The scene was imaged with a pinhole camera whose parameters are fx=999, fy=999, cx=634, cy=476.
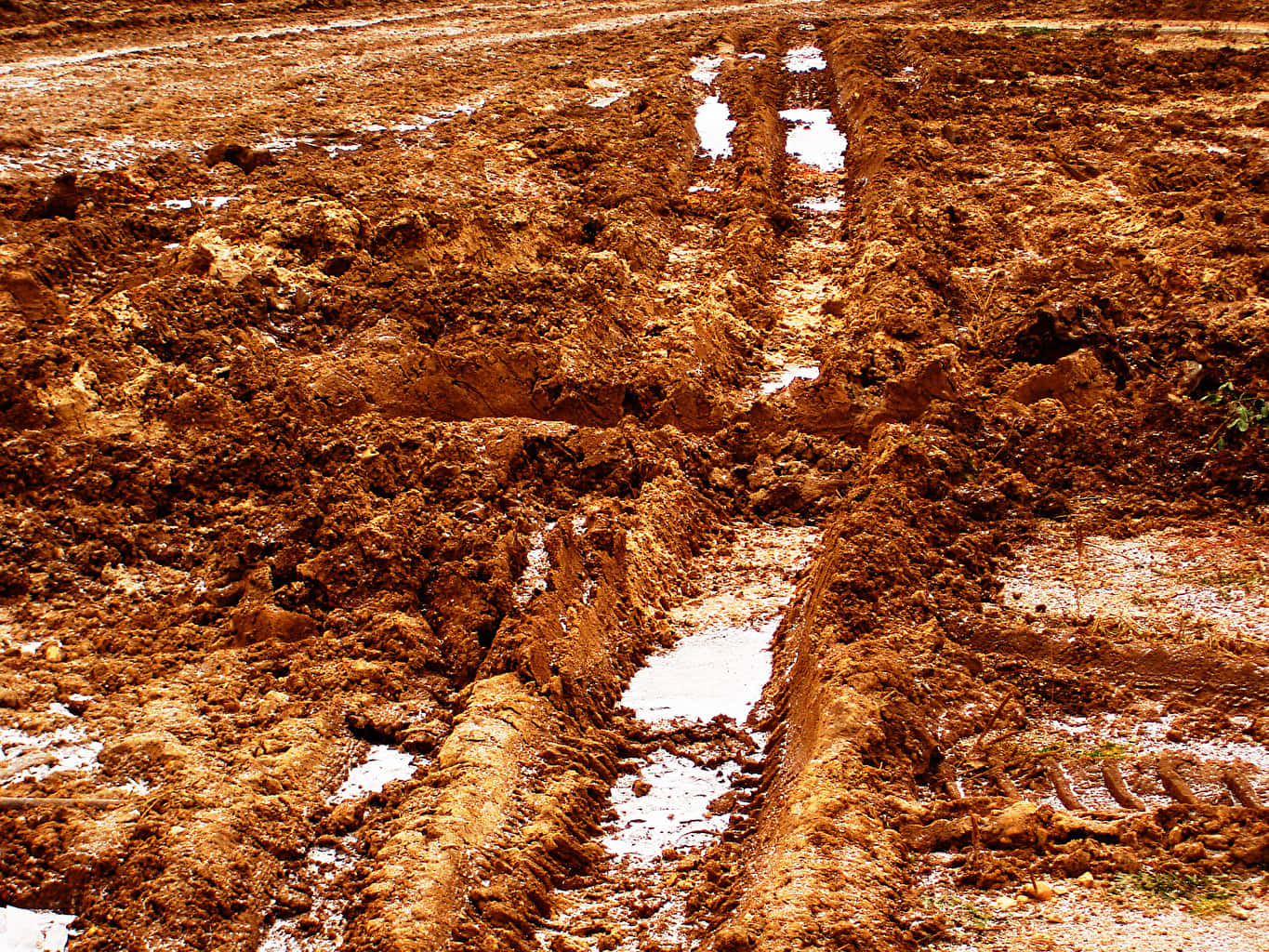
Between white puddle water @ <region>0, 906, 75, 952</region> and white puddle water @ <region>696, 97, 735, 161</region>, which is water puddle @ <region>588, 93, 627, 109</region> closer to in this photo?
white puddle water @ <region>696, 97, 735, 161</region>

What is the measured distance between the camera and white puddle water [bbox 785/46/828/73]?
13773 millimetres

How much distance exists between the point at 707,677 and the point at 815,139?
8170mm

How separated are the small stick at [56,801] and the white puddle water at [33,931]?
0.43m

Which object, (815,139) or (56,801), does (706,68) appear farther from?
(56,801)

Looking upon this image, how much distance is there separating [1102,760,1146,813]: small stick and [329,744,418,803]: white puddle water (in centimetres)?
303

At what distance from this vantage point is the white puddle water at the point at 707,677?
17.3 feet

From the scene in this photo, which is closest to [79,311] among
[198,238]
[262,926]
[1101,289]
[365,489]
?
[198,238]

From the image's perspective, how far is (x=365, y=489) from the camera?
19.7 ft

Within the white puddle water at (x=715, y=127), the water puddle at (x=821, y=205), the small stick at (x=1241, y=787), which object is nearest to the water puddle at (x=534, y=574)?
the small stick at (x=1241, y=787)

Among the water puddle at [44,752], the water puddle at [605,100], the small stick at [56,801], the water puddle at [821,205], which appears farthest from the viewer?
the water puddle at [605,100]

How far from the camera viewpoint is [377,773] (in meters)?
4.68

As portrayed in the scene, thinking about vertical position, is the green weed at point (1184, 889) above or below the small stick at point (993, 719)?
above

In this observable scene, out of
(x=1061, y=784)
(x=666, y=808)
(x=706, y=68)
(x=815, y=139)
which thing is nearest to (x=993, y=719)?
(x=1061, y=784)

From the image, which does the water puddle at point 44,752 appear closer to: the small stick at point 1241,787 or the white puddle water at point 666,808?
the white puddle water at point 666,808
